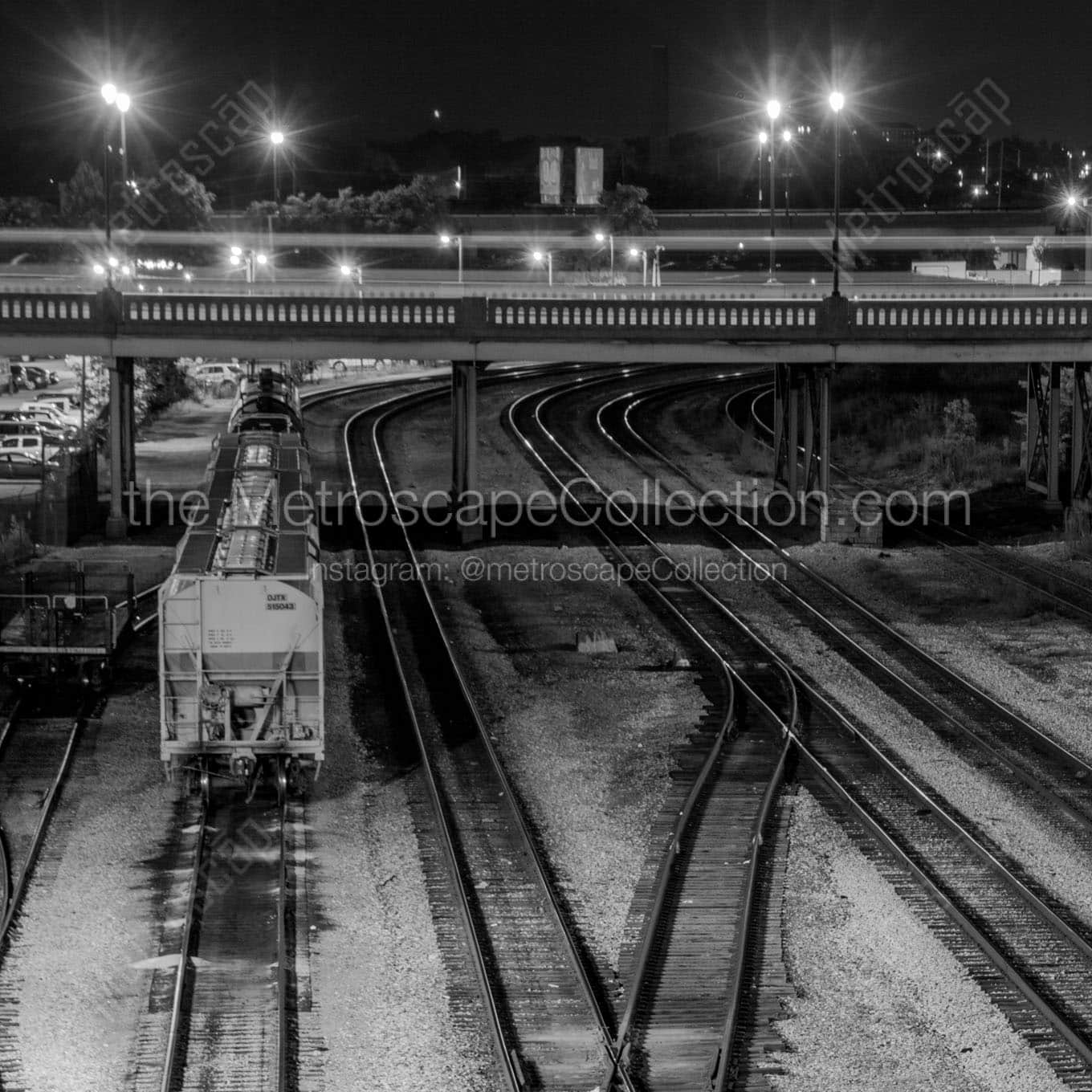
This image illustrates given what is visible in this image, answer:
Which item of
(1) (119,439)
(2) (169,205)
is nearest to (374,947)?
(1) (119,439)

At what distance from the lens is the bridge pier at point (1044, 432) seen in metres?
36.9

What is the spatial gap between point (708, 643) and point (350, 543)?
10.1 metres

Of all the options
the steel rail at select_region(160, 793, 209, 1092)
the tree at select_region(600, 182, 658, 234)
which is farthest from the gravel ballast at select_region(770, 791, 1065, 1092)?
the tree at select_region(600, 182, 658, 234)

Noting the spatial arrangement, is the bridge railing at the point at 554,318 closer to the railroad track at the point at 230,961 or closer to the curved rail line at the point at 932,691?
the curved rail line at the point at 932,691

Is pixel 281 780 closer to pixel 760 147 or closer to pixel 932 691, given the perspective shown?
pixel 932 691

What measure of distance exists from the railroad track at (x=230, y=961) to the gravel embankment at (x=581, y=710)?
2.72 metres

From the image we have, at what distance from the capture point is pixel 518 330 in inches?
1339

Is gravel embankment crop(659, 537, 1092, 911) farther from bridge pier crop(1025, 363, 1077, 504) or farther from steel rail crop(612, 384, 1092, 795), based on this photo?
bridge pier crop(1025, 363, 1077, 504)

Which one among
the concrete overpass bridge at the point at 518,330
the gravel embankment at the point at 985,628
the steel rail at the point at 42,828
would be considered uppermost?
the concrete overpass bridge at the point at 518,330

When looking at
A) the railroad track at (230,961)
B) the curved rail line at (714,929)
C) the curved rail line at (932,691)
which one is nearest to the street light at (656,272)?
the curved rail line at (932,691)

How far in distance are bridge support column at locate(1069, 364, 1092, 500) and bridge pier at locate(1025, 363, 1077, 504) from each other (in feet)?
0.70

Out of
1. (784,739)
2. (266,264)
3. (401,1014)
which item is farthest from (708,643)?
(266,264)

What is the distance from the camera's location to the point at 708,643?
25.8m

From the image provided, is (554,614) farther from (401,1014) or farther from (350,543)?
(401,1014)
